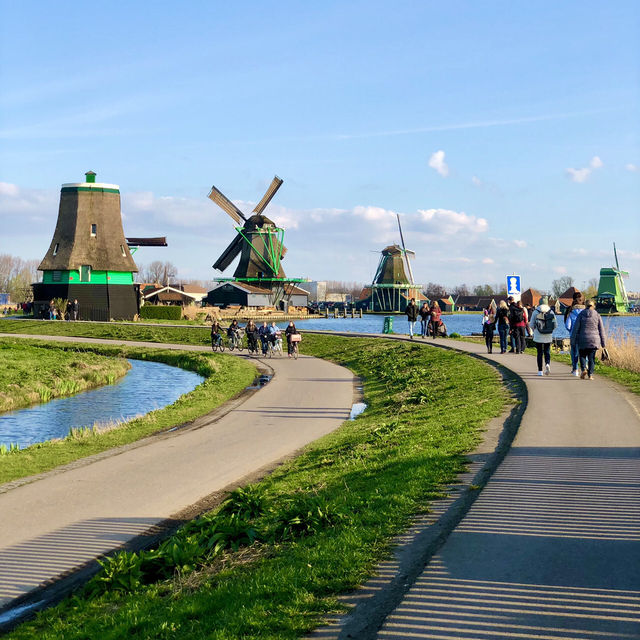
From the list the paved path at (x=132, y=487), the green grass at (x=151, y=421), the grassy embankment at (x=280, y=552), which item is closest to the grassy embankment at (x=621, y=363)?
the grassy embankment at (x=280, y=552)

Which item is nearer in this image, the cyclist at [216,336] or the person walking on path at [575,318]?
the person walking on path at [575,318]

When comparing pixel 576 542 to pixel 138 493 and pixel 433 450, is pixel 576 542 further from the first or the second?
pixel 138 493

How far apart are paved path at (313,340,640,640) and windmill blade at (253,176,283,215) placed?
271 ft

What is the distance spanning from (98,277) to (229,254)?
30.5 meters

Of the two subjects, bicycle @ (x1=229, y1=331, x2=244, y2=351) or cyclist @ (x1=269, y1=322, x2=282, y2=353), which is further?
bicycle @ (x1=229, y1=331, x2=244, y2=351)

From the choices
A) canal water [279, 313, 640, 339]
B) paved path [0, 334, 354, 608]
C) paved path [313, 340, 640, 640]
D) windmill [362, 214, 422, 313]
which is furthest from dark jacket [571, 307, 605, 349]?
windmill [362, 214, 422, 313]

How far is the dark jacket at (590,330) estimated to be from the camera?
16750 millimetres

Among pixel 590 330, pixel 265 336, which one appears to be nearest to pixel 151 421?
pixel 590 330

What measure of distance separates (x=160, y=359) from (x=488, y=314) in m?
19.1

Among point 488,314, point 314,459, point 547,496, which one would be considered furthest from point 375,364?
point 547,496

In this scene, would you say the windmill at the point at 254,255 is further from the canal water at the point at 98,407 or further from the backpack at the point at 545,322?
the backpack at the point at 545,322

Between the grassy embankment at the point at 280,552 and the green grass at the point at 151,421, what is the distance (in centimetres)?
483

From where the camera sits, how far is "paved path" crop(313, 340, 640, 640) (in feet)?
16.0

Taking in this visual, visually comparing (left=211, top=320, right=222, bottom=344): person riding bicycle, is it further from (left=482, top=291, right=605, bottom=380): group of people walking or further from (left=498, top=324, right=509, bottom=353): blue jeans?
(left=482, top=291, right=605, bottom=380): group of people walking
